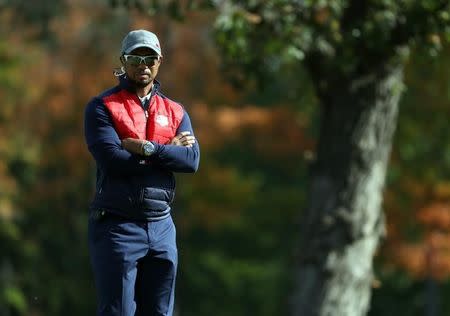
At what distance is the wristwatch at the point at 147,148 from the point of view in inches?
271

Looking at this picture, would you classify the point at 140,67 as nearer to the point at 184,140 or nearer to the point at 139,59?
the point at 139,59

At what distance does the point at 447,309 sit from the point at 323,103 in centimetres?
2754

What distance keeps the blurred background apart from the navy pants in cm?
2506

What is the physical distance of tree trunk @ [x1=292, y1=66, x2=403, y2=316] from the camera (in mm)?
13094

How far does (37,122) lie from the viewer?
40.2 meters

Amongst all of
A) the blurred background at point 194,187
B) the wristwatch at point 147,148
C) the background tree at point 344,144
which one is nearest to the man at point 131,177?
the wristwatch at point 147,148

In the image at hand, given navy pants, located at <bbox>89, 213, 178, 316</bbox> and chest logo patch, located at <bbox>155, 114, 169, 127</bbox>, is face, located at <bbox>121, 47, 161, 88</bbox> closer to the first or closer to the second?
chest logo patch, located at <bbox>155, 114, 169, 127</bbox>

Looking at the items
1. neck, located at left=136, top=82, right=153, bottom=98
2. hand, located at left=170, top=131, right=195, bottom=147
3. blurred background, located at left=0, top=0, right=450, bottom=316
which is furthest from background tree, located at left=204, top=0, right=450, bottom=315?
blurred background, located at left=0, top=0, right=450, bottom=316

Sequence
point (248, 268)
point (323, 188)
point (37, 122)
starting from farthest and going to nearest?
point (248, 268) → point (37, 122) → point (323, 188)

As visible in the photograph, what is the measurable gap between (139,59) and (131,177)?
580 mm

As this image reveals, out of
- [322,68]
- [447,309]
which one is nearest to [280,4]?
[322,68]

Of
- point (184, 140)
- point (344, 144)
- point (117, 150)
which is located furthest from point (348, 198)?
point (117, 150)

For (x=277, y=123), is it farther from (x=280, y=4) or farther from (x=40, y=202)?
(x=280, y=4)

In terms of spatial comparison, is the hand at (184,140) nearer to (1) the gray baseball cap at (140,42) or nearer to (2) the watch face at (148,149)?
(2) the watch face at (148,149)
